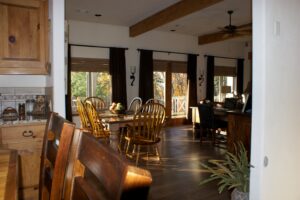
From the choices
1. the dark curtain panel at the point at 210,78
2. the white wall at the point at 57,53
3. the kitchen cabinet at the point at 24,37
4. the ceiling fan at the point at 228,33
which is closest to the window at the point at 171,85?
the dark curtain panel at the point at 210,78

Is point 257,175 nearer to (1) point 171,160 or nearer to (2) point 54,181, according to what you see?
(2) point 54,181

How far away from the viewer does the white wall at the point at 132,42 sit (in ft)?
21.0

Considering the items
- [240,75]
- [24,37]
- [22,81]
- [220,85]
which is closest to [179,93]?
[220,85]

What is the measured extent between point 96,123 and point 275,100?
283cm

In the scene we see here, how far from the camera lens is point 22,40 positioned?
2592 millimetres

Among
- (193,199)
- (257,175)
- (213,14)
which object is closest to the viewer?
(257,175)

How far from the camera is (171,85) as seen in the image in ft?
26.0

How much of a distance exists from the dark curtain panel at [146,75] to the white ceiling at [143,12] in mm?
908

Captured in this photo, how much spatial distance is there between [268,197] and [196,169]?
1.94 m

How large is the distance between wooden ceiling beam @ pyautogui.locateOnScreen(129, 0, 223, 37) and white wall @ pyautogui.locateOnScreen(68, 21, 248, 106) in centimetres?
46

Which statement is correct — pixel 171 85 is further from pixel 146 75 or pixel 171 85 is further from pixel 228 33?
pixel 228 33

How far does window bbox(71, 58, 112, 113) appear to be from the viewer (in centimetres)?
639

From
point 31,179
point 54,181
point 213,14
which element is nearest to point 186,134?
point 213,14

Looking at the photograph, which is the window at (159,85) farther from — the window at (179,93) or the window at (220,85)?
the window at (220,85)
